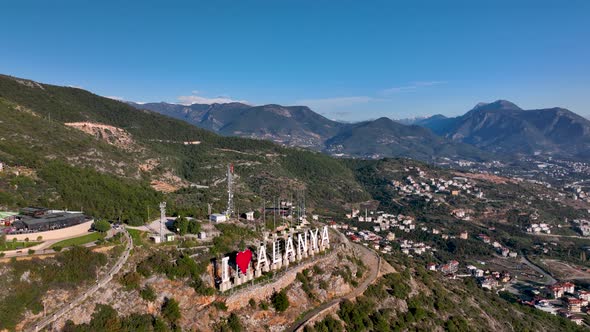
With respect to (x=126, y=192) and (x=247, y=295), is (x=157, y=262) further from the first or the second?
(x=126, y=192)

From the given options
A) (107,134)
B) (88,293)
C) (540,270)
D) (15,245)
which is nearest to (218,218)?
(88,293)

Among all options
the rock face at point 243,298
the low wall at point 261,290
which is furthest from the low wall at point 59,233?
the low wall at point 261,290

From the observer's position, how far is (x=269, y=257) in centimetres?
4756

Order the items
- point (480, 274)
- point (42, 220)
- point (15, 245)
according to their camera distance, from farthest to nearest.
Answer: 1. point (480, 274)
2. point (42, 220)
3. point (15, 245)

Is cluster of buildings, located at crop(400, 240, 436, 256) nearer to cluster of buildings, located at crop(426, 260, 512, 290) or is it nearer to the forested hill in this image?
cluster of buildings, located at crop(426, 260, 512, 290)

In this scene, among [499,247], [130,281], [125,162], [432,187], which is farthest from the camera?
[432,187]

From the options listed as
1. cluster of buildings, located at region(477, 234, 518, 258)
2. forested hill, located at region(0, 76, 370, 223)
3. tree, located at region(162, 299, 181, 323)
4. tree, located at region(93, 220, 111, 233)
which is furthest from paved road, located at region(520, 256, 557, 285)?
tree, located at region(93, 220, 111, 233)

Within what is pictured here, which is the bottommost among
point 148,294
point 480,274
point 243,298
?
point 480,274

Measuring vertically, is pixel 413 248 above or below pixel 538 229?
above

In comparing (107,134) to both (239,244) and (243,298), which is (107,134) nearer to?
(239,244)

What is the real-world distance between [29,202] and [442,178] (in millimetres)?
176498

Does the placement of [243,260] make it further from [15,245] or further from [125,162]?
[125,162]

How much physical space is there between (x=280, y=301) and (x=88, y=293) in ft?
59.0

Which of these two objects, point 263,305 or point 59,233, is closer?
point 263,305
